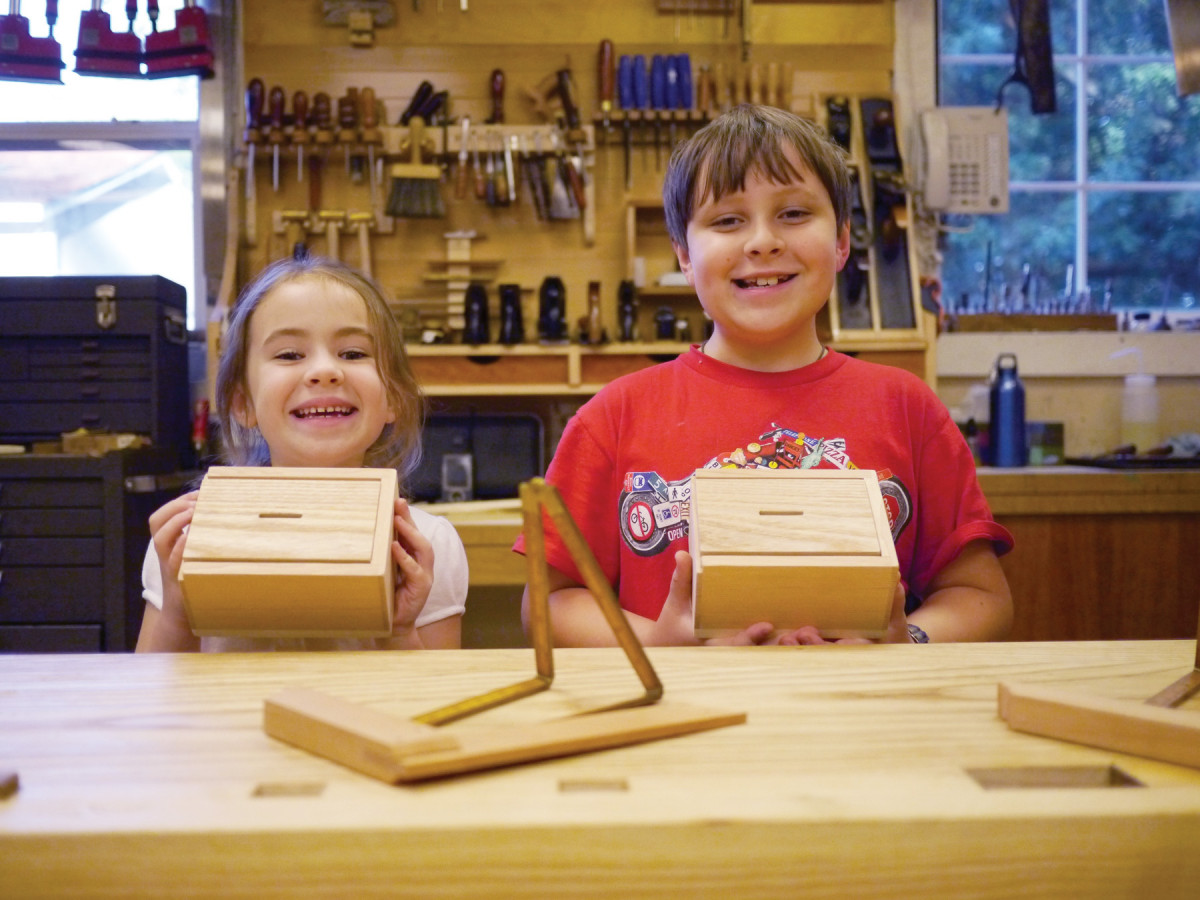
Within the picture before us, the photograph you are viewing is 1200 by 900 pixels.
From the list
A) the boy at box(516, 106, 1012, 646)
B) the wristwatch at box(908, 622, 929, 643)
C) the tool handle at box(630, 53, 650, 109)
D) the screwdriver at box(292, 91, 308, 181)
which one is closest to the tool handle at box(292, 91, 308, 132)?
the screwdriver at box(292, 91, 308, 181)

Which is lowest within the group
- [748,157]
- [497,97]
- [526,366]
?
[526,366]

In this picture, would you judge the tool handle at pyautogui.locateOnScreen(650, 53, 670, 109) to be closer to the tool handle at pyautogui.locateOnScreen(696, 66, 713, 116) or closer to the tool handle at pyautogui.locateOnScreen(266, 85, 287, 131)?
the tool handle at pyautogui.locateOnScreen(696, 66, 713, 116)

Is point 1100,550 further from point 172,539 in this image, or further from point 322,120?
point 322,120

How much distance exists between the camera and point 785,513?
0.85m

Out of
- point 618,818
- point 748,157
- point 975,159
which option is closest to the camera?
point 618,818

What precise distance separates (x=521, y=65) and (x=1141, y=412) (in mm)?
2450

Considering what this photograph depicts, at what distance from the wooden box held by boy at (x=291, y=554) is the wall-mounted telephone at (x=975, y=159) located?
303cm

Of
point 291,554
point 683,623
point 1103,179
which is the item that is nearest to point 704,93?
Answer: point 1103,179

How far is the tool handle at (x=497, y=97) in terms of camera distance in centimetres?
333

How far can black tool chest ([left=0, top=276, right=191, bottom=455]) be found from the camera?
285 centimetres

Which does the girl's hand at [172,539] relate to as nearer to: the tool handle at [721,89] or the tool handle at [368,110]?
the tool handle at [368,110]

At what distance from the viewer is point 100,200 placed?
3703 mm

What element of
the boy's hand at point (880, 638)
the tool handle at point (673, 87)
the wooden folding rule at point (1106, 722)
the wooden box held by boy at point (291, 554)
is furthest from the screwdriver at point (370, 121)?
the wooden folding rule at point (1106, 722)

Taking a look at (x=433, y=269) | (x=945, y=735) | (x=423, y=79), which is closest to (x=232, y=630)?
(x=945, y=735)
